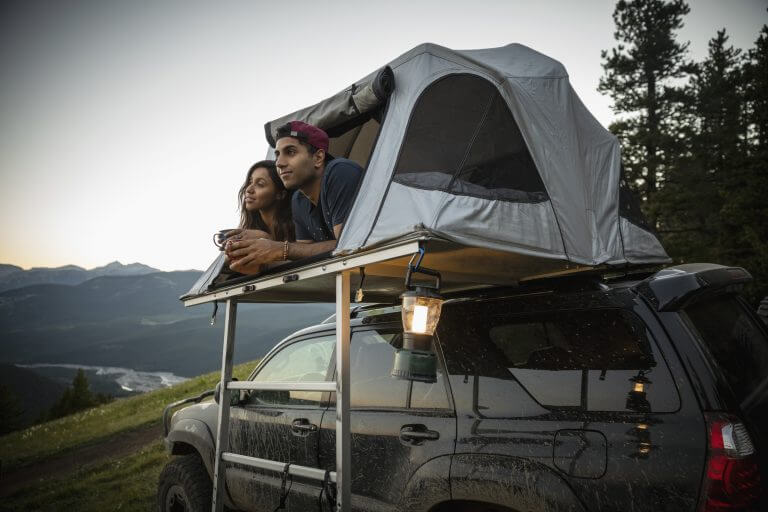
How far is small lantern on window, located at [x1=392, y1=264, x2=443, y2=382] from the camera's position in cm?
215

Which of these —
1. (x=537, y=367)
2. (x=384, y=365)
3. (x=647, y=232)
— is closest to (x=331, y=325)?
(x=384, y=365)

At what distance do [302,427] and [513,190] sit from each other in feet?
7.07

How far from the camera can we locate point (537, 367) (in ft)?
7.59

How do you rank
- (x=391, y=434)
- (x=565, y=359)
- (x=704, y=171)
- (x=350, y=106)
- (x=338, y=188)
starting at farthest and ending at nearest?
(x=704, y=171), (x=350, y=106), (x=338, y=188), (x=391, y=434), (x=565, y=359)

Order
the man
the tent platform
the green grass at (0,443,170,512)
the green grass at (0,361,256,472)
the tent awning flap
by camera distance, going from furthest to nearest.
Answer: the green grass at (0,361,256,472), the green grass at (0,443,170,512), the man, the tent awning flap, the tent platform

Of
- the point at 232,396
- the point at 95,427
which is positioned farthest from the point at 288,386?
the point at 95,427

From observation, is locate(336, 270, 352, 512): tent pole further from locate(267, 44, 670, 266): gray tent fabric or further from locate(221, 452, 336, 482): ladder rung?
locate(267, 44, 670, 266): gray tent fabric

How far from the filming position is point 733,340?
2.29 m

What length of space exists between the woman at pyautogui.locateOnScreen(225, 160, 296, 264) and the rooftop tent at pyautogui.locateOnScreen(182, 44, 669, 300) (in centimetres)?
122

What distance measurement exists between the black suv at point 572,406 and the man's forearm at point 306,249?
2.18 feet

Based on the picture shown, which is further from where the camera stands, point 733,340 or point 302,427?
point 302,427

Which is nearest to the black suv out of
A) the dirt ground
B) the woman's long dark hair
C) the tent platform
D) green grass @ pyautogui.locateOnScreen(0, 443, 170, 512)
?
the tent platform

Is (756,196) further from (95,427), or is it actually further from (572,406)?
(95,427)

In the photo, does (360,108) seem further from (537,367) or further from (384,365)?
(537,367)
